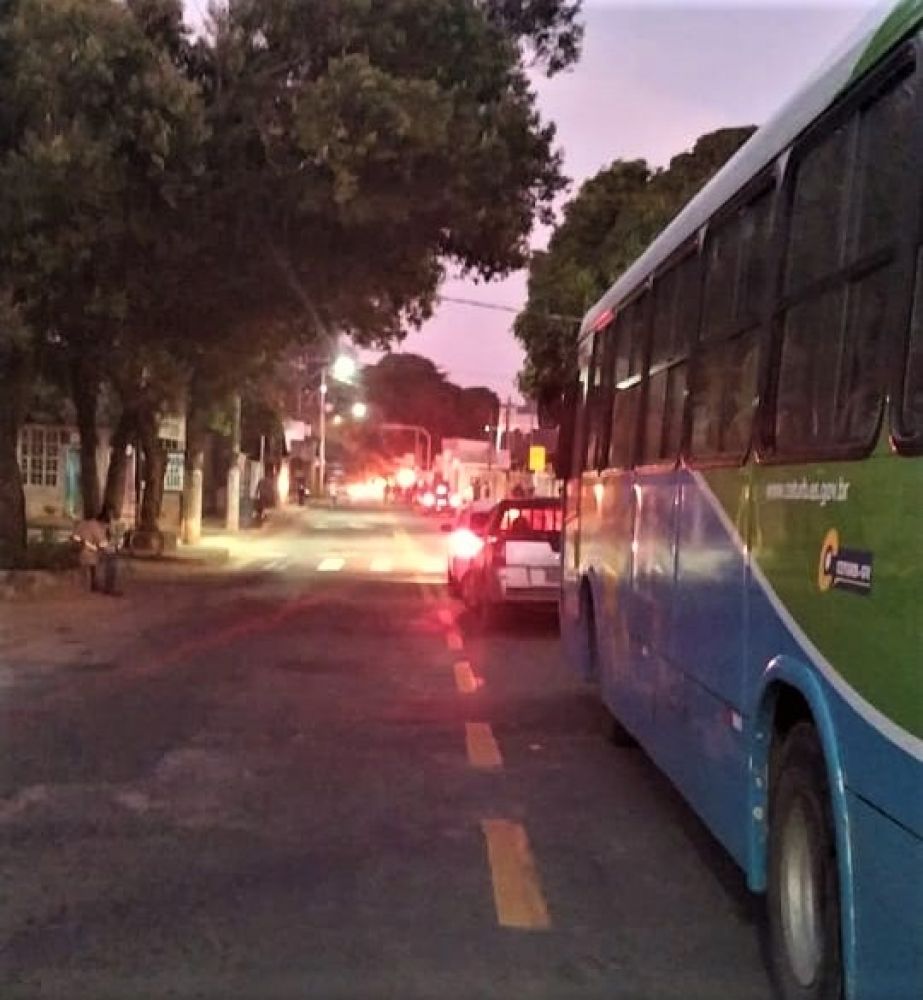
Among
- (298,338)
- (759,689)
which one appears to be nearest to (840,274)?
(759,689)

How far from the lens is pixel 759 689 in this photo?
5.23 metres

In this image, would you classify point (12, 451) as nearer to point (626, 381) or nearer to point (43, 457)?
point (626, 381)

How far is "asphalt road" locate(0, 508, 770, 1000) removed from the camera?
552cm

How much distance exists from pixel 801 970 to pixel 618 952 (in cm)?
105

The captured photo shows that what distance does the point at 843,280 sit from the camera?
4621 mm

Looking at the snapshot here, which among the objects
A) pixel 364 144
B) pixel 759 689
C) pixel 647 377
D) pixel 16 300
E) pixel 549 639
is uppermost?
Result: pixel 364 144

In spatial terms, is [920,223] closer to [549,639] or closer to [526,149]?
[549,639]

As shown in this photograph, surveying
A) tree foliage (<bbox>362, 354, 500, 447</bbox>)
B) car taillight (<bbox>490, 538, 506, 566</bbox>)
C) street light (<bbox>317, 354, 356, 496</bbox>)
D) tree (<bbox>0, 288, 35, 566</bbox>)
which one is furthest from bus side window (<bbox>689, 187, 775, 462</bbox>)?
tree foliage (<bbox>362, 354, 500, 447</bbox>)

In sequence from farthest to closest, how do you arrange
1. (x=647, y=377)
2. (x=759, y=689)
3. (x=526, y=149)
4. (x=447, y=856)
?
(x=526, y=149) < (x=647, y=377) < (x=447, y=856) < (x=759, y=689)

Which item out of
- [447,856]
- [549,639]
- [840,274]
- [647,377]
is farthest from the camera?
[549,639]

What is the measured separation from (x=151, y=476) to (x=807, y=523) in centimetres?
3026

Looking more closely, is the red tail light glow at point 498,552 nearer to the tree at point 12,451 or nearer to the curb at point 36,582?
the curb at point 36,582

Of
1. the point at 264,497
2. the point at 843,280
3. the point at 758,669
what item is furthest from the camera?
the point at 264,497

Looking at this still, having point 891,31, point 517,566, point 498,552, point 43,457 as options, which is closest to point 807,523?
point 891,31
